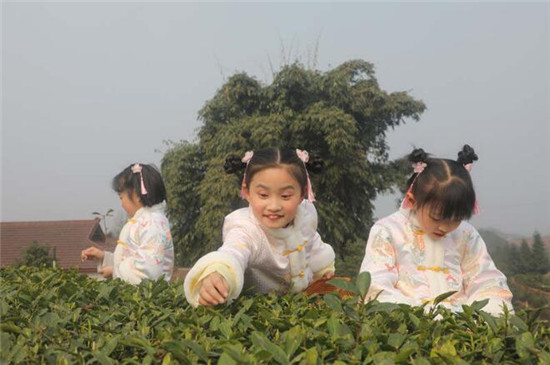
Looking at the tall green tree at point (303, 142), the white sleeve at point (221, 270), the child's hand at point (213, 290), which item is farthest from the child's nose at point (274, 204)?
the tall green tree at point (303, 142)

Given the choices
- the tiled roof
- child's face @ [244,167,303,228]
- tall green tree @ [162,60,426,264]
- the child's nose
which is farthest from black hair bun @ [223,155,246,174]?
the tiled roof

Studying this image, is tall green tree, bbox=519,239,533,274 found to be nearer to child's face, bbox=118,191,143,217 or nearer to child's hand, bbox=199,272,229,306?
child's face, bbox=118,191,143,217

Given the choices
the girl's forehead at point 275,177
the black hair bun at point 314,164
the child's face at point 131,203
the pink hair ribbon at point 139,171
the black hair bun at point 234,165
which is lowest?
the girl's forehead at point 275,177

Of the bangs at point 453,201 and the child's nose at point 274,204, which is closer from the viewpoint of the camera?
the child's nose at point 274,204

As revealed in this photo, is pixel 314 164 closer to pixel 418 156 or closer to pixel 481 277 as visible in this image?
pixel 418 156

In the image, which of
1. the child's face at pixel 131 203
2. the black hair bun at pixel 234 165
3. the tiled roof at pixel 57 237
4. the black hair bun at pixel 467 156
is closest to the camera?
the black hair bun at pixel 234 165

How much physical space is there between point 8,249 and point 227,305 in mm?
23920

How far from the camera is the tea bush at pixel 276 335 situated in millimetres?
1226

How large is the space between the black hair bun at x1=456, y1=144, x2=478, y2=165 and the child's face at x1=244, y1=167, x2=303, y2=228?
1.11 metres

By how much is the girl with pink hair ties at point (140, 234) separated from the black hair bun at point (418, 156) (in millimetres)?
1919

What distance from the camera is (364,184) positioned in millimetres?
18344

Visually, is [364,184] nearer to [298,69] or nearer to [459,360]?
[298,69]

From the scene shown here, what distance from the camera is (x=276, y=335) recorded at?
55.2 inches

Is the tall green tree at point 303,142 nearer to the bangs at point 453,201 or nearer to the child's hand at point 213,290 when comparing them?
the bangs at point 453,201
